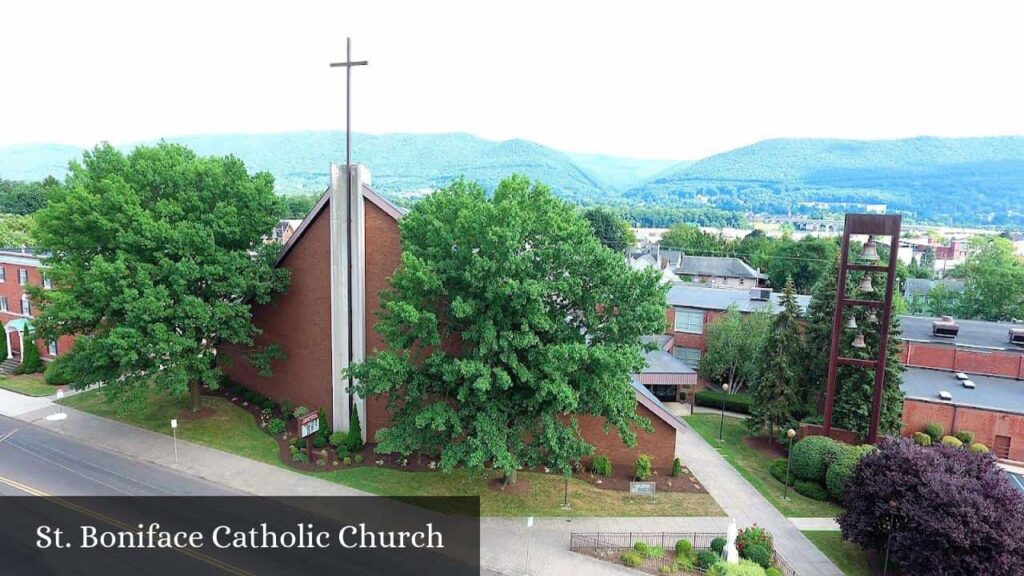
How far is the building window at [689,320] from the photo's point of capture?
42.2 meters

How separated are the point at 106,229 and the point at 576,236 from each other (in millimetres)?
19512

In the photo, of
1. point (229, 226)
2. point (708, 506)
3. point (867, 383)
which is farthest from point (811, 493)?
point (229, 226)

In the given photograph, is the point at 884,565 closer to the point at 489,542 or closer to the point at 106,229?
the point at 489,542

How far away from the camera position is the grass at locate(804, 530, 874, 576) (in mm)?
18500

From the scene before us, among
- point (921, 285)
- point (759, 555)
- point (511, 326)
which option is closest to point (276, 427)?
point (511, 326)

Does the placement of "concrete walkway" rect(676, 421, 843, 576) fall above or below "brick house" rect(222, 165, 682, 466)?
below

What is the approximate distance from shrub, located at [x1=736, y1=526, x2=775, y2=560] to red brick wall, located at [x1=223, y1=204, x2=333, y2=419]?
59.5ft

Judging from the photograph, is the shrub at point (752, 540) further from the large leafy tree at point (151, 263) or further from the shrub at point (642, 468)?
the large leafy tree at point (151, 263)

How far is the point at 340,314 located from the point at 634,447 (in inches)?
544

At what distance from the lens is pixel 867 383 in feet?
87.1

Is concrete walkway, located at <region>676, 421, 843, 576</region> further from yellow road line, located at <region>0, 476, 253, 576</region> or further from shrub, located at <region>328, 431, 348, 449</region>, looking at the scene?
yellow road line, located at <region>0, 476, 253, 576</region>

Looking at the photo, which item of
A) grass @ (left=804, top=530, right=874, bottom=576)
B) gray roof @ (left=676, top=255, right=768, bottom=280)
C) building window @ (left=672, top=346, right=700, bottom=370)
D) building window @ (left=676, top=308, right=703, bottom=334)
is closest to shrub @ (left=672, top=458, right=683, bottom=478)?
grass @ (left=804, top=530, right=874, bottom=576)

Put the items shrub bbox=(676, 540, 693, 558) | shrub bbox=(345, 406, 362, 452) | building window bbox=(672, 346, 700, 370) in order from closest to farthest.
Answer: shrub bbox=(676, 540, 693, 558) < shrub bbox=(345, 406, 362, 452) < building window bbox=(672, 346, 700, 370)

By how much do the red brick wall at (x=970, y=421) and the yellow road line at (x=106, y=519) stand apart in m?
29.7
